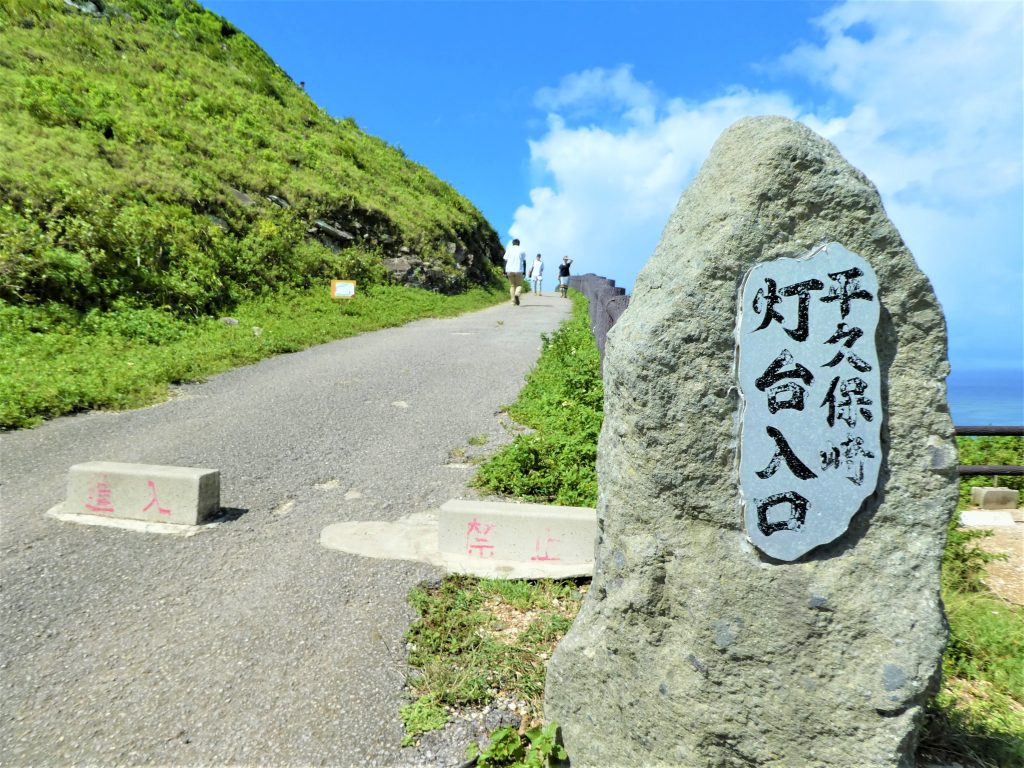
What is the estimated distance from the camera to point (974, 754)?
2.65m

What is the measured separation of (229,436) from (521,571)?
3.73 metres

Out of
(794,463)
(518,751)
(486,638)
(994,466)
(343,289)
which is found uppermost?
(343,289)

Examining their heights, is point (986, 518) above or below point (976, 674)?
above

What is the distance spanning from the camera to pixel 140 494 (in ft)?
14.8

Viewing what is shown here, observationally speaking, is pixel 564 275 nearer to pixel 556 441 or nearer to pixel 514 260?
pixel 514 260

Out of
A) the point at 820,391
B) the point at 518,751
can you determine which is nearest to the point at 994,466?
the point at 820,391

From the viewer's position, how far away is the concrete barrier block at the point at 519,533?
4035 mm

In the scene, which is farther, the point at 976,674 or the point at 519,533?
the point at 519,533

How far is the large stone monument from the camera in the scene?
86.3 inches

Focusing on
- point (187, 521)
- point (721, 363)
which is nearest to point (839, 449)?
point (721, 363)

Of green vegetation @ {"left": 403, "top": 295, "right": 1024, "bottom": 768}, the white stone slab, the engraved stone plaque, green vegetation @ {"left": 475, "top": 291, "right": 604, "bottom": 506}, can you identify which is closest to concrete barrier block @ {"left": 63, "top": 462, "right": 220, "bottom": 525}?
green vegetation @ {"left": 403, "top": 295, "right": 1024, "bottom": 768}

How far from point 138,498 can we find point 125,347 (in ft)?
16.8

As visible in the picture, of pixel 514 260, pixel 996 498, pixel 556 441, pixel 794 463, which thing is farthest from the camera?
pixel 514 260

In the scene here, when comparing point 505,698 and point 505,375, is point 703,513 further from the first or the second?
point 505,375
